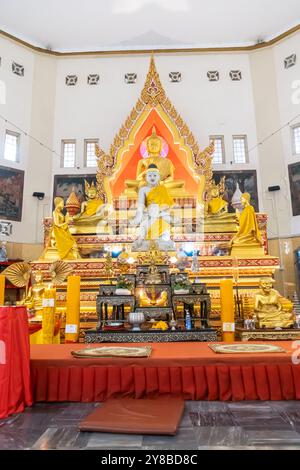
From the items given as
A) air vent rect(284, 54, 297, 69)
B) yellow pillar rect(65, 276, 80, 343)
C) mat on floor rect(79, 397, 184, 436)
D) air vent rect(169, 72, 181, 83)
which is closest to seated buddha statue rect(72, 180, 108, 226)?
yellow pillar rect(65, 276, 80, 343)

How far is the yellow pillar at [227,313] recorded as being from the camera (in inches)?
172

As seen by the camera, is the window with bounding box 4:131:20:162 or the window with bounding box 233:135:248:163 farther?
the window with bounding box 233:135:248:163

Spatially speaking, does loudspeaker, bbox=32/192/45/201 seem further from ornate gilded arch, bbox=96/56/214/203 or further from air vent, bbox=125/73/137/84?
air vent, bbox=125/73/137/84

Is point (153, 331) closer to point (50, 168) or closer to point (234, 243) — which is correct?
point (234, 243)

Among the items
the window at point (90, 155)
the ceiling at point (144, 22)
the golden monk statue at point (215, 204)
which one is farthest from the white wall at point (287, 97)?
the window at point (90, 155)

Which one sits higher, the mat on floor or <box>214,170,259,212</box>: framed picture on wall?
<box>214,170,259,212</box>: framed picture on wall

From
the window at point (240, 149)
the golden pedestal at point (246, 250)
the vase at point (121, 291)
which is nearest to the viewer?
the vase at point (121, 291)

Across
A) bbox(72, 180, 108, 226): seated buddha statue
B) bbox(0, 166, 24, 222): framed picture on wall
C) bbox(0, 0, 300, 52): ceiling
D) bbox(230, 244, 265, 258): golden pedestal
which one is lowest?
bbox(230, 244, 265, 258): golden pedestal

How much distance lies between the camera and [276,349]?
273 cm

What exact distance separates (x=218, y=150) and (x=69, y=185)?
15.4ft

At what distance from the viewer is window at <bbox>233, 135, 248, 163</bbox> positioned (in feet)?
33.4

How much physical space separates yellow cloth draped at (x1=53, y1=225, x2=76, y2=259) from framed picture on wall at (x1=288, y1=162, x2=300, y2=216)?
6.21m

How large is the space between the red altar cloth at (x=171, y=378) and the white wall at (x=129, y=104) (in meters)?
7.44

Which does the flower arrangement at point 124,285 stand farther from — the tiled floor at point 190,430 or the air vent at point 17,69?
the air vent at point 17,69
